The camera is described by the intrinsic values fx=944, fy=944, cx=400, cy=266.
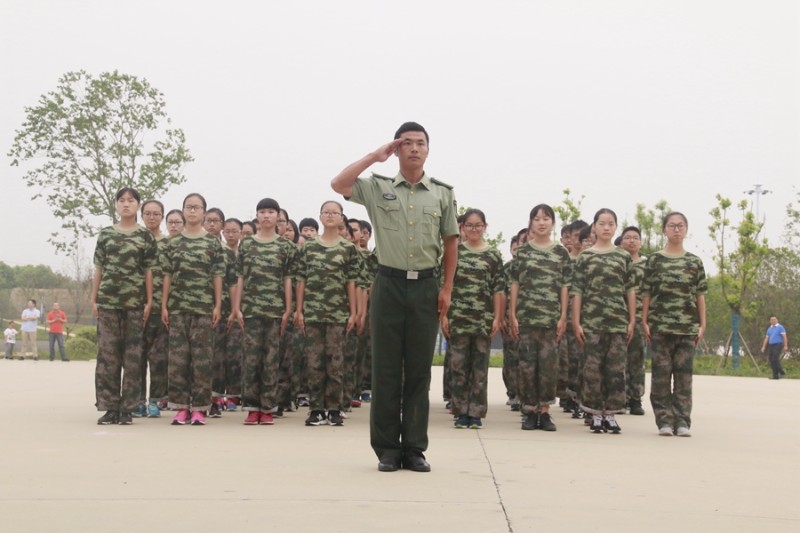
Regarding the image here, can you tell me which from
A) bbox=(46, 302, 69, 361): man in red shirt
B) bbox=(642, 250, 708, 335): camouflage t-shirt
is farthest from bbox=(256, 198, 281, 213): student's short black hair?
bbox=(46, 302, 69, 361): man in red shirt

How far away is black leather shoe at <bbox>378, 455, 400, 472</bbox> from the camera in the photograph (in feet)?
17.4

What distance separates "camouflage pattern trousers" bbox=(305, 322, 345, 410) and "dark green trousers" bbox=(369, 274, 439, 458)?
2.57 metres

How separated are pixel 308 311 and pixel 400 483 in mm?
3544

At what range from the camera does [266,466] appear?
537 centimetres

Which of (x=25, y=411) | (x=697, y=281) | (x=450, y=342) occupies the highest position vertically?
(x=697, y=281)

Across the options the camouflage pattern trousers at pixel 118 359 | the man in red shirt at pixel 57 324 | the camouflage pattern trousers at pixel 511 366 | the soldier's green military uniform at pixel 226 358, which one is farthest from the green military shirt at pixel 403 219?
the man in red shirt at pixel 57 324

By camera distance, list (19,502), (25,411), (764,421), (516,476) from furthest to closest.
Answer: (764,421)
(25,411)
(516,476)
(19,502)

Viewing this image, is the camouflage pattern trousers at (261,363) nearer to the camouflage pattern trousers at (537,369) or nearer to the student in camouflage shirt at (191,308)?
the student in camouflage shirt at (191,308)

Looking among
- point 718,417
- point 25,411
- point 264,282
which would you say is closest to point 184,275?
point 264,282

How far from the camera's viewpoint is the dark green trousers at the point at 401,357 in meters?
5.45

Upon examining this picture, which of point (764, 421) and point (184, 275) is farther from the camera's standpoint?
point (764, 421)

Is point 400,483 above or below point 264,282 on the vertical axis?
below

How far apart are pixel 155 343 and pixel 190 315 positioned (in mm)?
824

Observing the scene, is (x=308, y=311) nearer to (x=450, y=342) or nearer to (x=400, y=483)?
(x=450, y=342)
